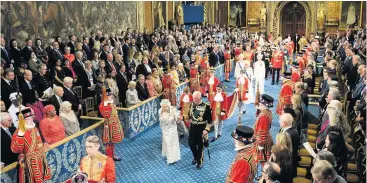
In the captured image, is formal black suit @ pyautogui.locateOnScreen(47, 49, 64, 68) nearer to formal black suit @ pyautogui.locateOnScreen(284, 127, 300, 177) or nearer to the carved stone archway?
formal black suit @ pyautogui.locateOnScreen(284, 127, 300, 177)

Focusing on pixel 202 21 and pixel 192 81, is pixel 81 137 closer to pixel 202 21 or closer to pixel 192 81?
pixel 192 81

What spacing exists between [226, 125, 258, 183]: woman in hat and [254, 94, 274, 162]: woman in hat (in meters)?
1.78

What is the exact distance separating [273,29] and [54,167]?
2741cm

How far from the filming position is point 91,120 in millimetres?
9039

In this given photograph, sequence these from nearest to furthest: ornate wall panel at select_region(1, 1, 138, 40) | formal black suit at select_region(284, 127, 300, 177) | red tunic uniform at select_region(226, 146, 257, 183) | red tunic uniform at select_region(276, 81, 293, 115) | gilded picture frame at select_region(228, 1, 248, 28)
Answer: red tunic uniform at select_region(226, 146, 257, 183)
formal black suit at select_region(284, 127, 300, 177)
red tunic uniform at select_region(276, 81, 293, 115)
ornate wall panel at select_region(1, 1, 138, 40)
gilded picture frame at select_region(228, 1, 248, 28)

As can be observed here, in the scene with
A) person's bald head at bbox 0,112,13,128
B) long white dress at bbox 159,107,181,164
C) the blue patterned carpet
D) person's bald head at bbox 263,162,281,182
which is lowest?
the blue patterned carpet

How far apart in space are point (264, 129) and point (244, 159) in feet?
6.80

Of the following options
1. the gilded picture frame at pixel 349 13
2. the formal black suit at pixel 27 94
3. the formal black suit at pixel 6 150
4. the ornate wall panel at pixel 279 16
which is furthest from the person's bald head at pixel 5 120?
the ornate wall panel at pixel 279 16

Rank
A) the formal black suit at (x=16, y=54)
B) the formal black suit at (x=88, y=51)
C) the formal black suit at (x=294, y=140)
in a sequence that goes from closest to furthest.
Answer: the formal black suit at (x=294, y=140), the formal black suit at (x=16, y=54), the formal black suit at (x=88, y=51)

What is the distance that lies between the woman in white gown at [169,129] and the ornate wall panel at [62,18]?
7.16 metres

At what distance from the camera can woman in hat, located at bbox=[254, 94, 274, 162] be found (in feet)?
22.9

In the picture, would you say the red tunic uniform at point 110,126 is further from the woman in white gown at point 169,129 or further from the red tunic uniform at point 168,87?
the red tunic uniform at point 168,87

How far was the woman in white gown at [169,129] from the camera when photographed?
846 centimetres

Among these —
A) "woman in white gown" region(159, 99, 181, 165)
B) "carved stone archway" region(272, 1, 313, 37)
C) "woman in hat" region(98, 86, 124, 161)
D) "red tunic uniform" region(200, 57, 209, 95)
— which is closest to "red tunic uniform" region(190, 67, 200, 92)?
"red tunic uniform" region(200, 57, 209, 95)
